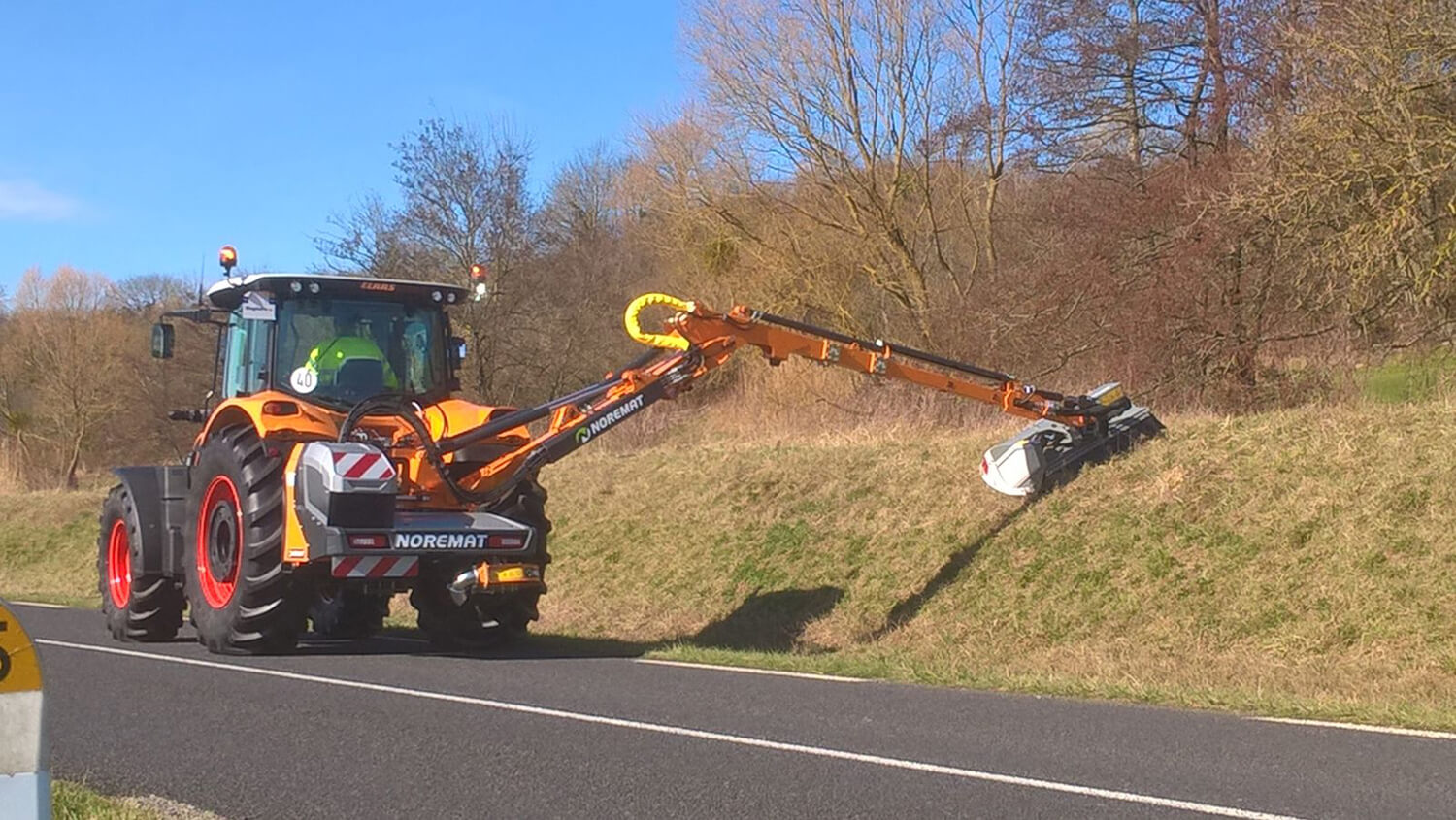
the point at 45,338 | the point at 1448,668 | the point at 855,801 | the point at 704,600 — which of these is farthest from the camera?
the point at 45,338

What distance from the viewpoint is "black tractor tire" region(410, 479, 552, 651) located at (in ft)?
37.7

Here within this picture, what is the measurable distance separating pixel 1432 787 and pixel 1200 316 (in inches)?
578

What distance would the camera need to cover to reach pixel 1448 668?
958 cm

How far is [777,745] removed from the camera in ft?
22.3

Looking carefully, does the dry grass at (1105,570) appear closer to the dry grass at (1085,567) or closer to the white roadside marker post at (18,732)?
the dry grass at (1085,567)

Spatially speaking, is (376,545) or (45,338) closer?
(376,545)

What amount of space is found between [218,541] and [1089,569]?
7.57 meters

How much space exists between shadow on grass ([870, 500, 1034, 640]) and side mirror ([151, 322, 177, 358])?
22.9 ft

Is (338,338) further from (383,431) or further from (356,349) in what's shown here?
(383,431)

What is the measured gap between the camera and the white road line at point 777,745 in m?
5.43

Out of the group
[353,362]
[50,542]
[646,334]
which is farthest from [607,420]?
[50,542]

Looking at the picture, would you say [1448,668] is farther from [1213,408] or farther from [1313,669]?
[1213,408]

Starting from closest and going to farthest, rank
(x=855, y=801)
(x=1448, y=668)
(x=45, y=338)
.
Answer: (x=855, y=801) → (x=1448, y=668) → (x=45, y=338)

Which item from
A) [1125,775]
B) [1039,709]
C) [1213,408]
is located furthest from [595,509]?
[1125,775]
